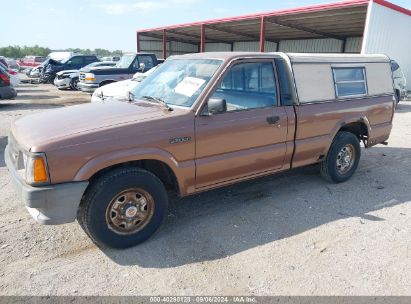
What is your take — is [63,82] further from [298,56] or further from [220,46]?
[220,46]

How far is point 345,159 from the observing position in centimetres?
526

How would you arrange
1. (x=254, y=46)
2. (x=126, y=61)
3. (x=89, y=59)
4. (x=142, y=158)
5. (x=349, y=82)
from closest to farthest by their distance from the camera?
(x=142, y=158), (x=349, y=82), (x=126, y=61), (x=89, y=59), (x=254, y=46)

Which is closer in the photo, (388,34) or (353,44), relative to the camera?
(388,34)

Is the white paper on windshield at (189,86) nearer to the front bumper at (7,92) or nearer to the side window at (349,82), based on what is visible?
the side window at (349,82)

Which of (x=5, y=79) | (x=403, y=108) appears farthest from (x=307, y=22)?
(x=5, y=79)

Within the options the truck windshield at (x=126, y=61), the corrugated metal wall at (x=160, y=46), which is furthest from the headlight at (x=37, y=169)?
the corrugated metal wall at (x=160, y=46)

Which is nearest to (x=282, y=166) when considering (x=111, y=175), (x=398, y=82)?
(x=111, y=175)

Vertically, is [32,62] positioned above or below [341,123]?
below

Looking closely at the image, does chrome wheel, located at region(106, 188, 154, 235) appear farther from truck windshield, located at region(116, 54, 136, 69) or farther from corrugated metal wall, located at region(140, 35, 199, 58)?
corrugated metal wall, located at region(140, 35, 199, 58)

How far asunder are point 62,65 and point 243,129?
2042cm

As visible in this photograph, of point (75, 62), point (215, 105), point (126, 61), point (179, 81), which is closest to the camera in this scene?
point (215, 105)

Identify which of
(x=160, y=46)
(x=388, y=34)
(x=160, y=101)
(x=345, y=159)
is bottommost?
(x=345, y=159)

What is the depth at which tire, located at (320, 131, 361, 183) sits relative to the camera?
501cm

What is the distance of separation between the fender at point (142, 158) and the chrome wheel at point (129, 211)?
0.34m
